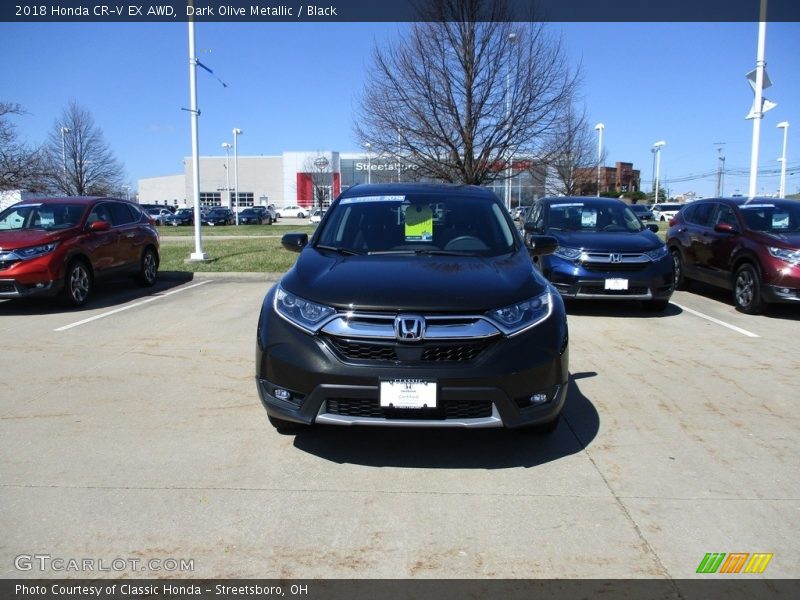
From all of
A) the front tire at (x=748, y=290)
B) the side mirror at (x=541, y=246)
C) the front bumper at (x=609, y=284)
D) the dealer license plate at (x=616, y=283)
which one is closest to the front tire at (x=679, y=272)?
the front tire at (x=748, y=290)

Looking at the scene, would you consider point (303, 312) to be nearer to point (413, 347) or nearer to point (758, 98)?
point (413, 347)

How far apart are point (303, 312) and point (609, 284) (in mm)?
6124

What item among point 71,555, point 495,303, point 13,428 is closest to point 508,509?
point 495,303

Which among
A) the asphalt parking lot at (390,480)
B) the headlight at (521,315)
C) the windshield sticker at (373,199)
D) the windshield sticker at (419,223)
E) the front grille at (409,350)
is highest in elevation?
the windshield sticker at (373,199)

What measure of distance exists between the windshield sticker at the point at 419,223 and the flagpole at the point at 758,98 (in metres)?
13.5

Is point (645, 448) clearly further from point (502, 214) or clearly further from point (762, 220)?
point (762, 220)

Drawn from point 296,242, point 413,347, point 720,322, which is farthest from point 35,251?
point 720,322

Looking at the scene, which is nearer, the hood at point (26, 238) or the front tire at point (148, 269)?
the hood at point (26, 238)

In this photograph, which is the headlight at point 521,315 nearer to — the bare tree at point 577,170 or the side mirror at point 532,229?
the side mirror at point 532,229

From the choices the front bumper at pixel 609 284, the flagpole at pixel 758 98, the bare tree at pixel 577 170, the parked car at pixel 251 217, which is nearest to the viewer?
the front bumper at pixel 609 284

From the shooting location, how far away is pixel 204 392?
5.62 m

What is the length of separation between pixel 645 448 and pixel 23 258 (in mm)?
8463

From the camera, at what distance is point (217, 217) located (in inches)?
2073

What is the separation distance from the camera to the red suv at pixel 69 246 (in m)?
9.14
